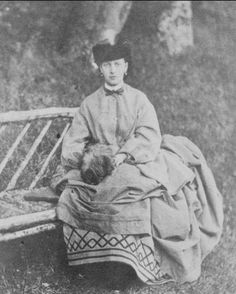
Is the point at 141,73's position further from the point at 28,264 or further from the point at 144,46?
the point at 28,264

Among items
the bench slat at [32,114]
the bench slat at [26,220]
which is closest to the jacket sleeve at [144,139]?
the bench slat at [26,220]

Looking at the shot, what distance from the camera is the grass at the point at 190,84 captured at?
5285mm

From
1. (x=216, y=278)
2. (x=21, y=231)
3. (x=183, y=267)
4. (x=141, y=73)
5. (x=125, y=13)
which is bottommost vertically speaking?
(x=216, y=278)

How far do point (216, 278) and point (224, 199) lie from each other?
3.97 ft

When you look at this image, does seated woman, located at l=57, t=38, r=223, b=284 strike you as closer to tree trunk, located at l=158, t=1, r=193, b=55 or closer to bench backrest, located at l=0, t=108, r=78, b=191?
bench backrest, located at l=0, t=108, r=78, b=191

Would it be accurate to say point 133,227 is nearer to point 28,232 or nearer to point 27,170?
point 28,232

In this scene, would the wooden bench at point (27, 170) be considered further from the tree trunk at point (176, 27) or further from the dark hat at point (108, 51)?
the tree trunk at point (176, 27)

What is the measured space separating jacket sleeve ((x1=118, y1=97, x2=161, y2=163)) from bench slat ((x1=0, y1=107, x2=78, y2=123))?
0.95 meters

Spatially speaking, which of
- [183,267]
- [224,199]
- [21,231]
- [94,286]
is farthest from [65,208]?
[224,199]

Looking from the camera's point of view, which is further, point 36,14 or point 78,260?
point 36,14

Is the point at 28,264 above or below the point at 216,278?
above

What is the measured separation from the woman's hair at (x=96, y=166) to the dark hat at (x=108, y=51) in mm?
753

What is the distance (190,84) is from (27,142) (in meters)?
2.42

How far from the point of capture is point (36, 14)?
6.40 m
